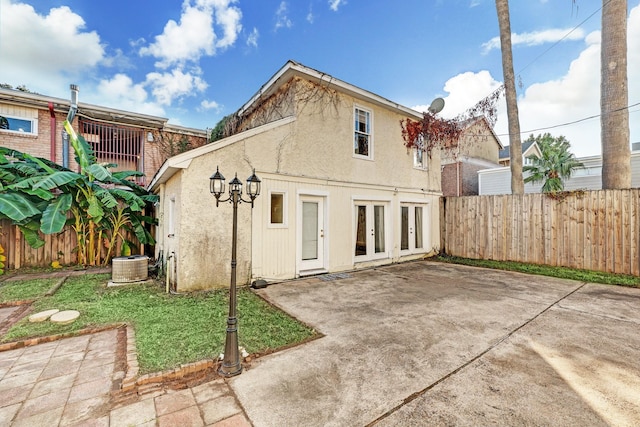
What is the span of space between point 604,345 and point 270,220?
247 inches

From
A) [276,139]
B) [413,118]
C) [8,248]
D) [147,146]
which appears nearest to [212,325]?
[276,139]

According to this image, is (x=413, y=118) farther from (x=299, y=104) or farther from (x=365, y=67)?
(x=299, y=104)

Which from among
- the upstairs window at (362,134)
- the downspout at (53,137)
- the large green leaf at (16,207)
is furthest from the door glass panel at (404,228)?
the downspout at (53,137)

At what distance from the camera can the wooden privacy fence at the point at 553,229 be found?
24.1 ft

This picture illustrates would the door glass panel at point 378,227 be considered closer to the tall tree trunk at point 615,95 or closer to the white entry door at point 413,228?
the white entry door at point 413,228

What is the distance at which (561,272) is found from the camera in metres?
7.73

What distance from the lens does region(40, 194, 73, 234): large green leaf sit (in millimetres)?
6648

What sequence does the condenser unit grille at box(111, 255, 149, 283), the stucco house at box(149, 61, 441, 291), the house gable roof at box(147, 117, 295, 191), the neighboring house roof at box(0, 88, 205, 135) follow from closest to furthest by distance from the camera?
the house gable roof at box(147, 117, 295, 191)
the stucco house at box(149, 61, 441, 291)
the condenser unit grille at box(111, 255, 149, 283)
the neighboring house roof at box(0, 88, 205, 135)

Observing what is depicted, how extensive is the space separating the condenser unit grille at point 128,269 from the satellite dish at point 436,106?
1111cm

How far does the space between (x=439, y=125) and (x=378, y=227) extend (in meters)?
4.96

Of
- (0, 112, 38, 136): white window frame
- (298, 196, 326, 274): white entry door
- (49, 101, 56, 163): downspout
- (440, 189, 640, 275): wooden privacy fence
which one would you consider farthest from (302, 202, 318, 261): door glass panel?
(0, 112, 38, 136): white window frame

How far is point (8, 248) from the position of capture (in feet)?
25.1

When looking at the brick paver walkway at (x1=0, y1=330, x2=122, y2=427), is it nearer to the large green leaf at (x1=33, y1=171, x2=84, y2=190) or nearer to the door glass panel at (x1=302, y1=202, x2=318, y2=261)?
the door glass panel at (x1=302, y1=202, x2=318, y2=261)

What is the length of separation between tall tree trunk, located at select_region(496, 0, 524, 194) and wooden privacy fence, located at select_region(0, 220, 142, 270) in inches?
584
